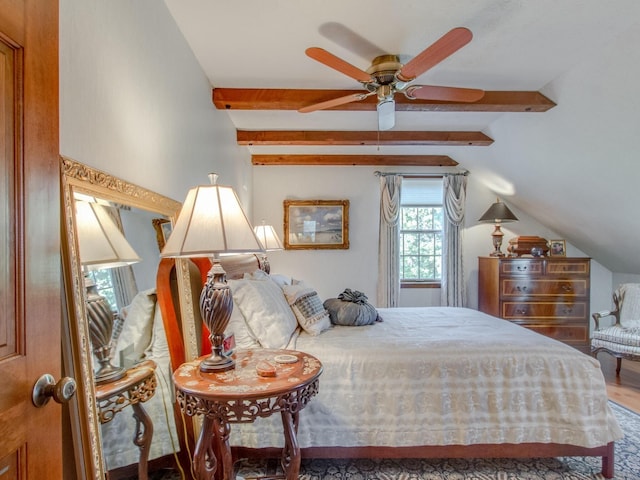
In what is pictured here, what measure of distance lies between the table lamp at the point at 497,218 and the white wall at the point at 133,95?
140 inches

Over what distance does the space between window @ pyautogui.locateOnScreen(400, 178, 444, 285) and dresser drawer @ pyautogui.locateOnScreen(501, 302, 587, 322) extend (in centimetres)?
104

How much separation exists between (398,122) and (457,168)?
1.71 m

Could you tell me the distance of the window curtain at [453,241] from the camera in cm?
475

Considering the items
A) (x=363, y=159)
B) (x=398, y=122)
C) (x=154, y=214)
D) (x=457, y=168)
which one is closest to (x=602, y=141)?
(x=398, y=122)

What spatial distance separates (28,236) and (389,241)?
435cm

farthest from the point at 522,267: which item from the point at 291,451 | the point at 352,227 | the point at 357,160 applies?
the point at 291,451

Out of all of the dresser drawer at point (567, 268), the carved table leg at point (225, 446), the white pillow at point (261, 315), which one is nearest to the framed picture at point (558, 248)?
the dresser drawer at point (567, 268)

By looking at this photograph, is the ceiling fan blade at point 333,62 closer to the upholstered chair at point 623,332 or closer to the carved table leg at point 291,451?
the carved table leg at point 291,451

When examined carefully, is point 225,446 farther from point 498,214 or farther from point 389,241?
point 498,214

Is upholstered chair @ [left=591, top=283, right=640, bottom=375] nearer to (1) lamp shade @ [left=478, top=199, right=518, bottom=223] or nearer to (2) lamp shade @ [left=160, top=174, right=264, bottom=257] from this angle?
(1) lamp shade @ [left=478, top=199, right=518, bottom=223]

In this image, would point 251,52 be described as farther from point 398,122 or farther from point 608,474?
point 608,474

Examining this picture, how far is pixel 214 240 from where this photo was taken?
1.41m

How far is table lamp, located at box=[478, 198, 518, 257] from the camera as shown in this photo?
14.6 feet

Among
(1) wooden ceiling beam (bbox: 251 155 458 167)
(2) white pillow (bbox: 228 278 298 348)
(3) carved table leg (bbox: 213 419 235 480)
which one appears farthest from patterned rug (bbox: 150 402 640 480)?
(1) wooden ceiling beam (bbox: 251 155 458 167)
